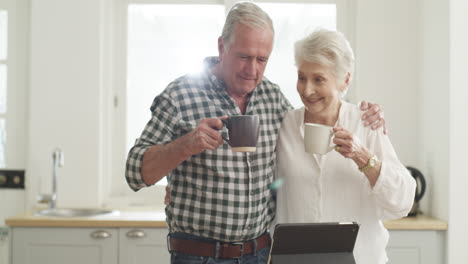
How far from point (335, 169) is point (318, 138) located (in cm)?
21

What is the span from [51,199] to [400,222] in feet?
6.33

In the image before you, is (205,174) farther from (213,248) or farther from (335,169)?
(335,169)

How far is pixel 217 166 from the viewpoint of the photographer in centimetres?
171

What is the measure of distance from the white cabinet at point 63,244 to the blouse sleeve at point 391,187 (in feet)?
5.53

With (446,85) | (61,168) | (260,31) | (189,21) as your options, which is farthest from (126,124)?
(260,31)

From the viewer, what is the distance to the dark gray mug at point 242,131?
151 centimetres

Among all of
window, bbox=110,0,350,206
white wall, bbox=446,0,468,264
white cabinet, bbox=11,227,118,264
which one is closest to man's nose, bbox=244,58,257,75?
white cabinet, bbox=11,227,118,264

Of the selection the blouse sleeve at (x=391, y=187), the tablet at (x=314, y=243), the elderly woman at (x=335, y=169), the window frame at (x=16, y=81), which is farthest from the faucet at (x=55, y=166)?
the tablet at (x=314, y=243)

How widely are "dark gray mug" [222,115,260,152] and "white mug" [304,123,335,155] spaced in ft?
0.56

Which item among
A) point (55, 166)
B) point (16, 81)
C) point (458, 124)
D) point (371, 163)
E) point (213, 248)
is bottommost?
point (213, 248)

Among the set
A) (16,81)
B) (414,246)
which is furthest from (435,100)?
(16,81)

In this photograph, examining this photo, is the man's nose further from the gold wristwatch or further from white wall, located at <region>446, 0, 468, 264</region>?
white wall, located at <region>446, 0, 468, 264</region>

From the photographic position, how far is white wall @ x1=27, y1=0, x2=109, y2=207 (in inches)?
137

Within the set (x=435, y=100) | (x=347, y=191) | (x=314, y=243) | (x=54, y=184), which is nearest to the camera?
→ (x=314, y=243)
